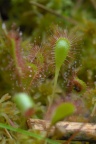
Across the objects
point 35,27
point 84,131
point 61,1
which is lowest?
point 84,131

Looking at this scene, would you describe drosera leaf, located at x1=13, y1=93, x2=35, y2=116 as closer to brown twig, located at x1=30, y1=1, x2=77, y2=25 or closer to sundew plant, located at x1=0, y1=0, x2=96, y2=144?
sundew plant, located at x1=0, y1=0, x2=96, y2=144

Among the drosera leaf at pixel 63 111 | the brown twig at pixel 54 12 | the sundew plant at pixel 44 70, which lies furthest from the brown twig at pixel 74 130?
the brown twig at pixel 54 12

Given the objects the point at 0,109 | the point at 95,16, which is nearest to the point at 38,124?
the point at 0,109

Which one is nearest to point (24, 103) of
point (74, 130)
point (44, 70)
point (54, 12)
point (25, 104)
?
Result: point (25, 104)

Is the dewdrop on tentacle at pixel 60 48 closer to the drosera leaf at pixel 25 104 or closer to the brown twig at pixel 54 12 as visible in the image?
the drosera leaf at pixel 25 104

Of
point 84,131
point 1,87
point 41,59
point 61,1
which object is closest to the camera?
point 84,131

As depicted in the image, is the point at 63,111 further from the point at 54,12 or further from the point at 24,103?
the point at 54,12

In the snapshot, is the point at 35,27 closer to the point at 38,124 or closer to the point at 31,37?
the point at 31,37

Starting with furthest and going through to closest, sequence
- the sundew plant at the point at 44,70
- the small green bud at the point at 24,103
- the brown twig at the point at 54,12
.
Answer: the brown twig at the point at 54,12
the sundew plant at the point at 44,70
the small green bud at the point at 24,103

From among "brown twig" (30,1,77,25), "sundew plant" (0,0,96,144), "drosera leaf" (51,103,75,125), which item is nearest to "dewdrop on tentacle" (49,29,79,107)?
"sundew plant" (0,0,96,144)
